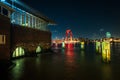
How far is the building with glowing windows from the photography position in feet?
77.3

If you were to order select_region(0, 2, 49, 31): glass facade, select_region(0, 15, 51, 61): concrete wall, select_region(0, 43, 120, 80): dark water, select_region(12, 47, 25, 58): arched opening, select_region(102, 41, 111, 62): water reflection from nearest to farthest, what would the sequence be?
select_region(0, 43, 120, 80): dark water, select_region(0, 15, 51, 61): concrete wall, select_region(102, 41, 111, 62): water reflection, select_region(0, 2, 49, 31): glass facade, select_region(12, 47, 25, 58): arched opening

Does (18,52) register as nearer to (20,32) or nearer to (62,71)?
(20,32)

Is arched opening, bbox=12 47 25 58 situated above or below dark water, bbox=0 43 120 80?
above

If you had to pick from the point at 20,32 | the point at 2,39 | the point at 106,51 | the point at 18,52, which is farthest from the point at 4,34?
the point at 106,51

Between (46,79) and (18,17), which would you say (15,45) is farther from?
(46,79)

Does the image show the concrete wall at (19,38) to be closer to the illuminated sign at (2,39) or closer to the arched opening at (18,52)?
the illuminated sign at (2,39)

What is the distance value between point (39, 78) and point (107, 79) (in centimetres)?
578

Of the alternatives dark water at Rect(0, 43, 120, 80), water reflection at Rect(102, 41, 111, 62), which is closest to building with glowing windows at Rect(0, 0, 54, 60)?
dark water at Rect(0, 43, 120, 80)

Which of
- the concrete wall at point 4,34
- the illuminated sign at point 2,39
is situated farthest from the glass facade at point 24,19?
the illuminated sign at point 2,39

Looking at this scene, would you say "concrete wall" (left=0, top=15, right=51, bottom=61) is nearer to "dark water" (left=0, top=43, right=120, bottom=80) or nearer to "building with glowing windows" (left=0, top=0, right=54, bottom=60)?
"building with glowing windows" (left=0, top=0, right=54, bottom=60)

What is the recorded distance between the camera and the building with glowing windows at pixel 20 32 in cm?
2356

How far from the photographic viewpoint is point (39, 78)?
17125 millimetres

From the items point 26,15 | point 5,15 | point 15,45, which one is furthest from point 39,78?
point 26,15

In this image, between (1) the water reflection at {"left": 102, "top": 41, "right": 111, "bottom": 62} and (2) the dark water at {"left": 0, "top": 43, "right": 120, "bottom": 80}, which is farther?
(1) the water reflection at {"left": 102, "top": 41, "right": 111, "bottom": 62}
